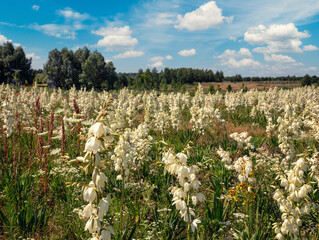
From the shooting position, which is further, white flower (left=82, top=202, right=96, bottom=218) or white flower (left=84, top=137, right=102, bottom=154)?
white flower (left=82, top=202, right=96, bottom=218)

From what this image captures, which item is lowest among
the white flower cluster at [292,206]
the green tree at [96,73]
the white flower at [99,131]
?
the white flower cluster at [292,206]

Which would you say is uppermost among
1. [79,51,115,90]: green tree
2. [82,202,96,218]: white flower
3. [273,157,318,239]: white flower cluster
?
[79,51,115,90]: green tree

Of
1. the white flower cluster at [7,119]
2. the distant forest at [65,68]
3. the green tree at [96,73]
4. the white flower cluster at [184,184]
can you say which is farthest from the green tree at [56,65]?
the white flower cluster at [184,184]

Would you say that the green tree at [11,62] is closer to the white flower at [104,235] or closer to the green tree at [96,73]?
the green tree at [96,73]

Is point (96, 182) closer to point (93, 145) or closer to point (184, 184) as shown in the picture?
point (93, 145)

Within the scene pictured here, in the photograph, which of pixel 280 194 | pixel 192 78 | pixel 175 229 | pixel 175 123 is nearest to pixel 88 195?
pixel 175 229

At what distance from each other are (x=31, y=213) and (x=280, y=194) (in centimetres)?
365

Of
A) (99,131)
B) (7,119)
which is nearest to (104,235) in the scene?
(99,131)

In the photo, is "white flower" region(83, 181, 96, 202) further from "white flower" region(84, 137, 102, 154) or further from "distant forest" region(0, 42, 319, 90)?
"distant forest" region(0, 42, 319, 90)

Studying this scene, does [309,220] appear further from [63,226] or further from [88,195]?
[63,226]

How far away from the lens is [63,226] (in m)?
3.29

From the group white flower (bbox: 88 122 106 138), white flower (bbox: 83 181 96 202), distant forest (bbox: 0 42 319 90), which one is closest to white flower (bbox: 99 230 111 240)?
white flower (bbox: 83 181 96 202)

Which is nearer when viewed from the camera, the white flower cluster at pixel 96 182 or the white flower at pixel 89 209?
the white flower cluster at pixel 96 182

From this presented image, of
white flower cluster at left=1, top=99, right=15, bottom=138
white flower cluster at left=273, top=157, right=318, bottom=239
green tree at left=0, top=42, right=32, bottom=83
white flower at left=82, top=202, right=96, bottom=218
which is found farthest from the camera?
green tree at left=0, top=42, right=32, bottom=83
